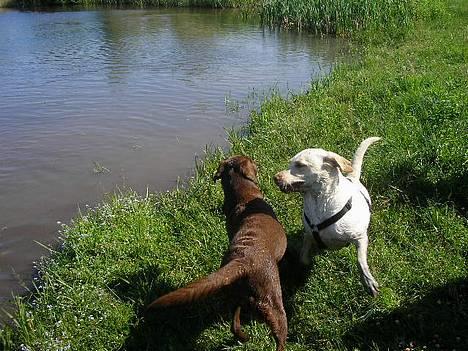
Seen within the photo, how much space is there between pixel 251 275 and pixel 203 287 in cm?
53

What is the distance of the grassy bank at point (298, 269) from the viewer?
13.0 ft

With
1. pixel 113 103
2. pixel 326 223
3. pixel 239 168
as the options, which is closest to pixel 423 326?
pixel 326 223

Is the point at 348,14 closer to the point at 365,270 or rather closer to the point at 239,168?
the point at 239,168

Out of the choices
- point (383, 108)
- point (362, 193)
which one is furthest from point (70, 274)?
point (383, 108)

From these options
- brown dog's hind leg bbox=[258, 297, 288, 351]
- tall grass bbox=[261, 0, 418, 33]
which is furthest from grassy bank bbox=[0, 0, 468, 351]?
tall grass bbox=[261, 0, 418, 33]

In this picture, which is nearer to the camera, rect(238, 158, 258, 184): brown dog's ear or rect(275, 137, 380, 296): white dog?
rect(275, 137, 380, 296): white dog

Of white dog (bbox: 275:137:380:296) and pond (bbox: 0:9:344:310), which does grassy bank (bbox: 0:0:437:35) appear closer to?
pond (bbox: 0:9:344:310)

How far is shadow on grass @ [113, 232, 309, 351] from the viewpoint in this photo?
409cm

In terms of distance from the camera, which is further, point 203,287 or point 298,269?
point 298,269

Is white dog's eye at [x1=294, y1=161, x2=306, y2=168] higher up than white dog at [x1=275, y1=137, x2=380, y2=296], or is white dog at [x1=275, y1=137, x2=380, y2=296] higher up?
white dog's eye at [x1=294, y1=161, x2=306, y2=168]

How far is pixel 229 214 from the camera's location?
4.75 meters

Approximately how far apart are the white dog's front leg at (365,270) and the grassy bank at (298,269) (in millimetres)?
87

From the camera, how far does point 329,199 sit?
438cm

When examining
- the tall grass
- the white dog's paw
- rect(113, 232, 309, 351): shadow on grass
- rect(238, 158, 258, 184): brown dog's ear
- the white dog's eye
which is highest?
the tall grass
